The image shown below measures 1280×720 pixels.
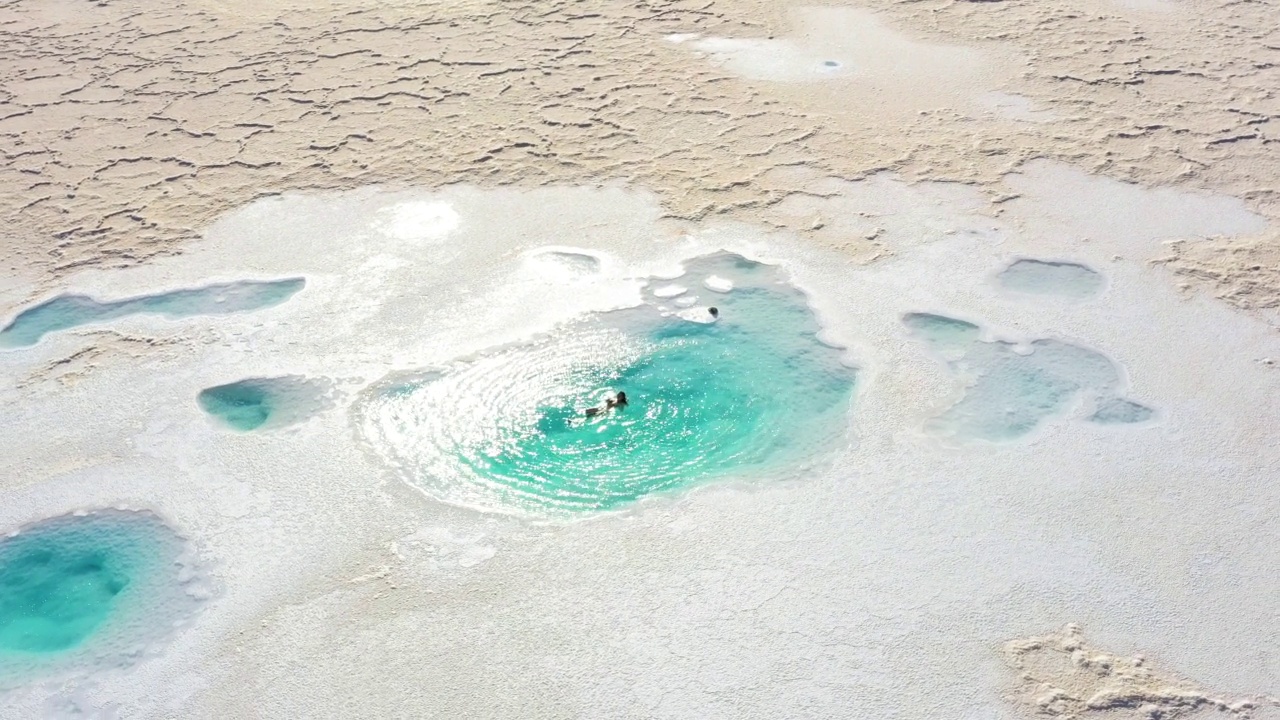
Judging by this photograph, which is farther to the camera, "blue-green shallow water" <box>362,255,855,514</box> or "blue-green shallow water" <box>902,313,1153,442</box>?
"blue-green shallow water" <box>902,313,1153,442</box>

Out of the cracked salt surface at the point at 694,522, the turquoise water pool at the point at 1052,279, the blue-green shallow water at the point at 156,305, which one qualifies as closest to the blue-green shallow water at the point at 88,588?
the cracked salt surface at the point at 694,522

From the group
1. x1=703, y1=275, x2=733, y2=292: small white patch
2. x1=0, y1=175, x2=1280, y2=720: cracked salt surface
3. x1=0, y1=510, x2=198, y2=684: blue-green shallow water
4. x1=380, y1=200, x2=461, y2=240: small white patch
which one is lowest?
x1=0, y1=510, x2=198, y2=684: blue-green shallow water

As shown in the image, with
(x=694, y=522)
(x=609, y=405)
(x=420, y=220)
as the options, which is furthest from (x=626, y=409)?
(x=420, y=220)

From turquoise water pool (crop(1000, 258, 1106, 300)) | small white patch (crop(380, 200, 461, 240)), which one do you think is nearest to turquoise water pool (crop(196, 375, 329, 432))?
small white patch (crop(380, 200, 461, 240))

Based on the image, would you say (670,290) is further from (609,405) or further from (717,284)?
(609,405)

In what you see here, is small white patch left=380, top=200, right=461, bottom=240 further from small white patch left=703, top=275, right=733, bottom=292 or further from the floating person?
the floating person

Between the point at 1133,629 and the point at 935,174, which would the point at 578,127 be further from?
the point at 1133,629

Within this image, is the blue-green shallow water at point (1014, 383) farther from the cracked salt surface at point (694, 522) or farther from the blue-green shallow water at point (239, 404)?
the blue-green shallow water at point (239, 404)
